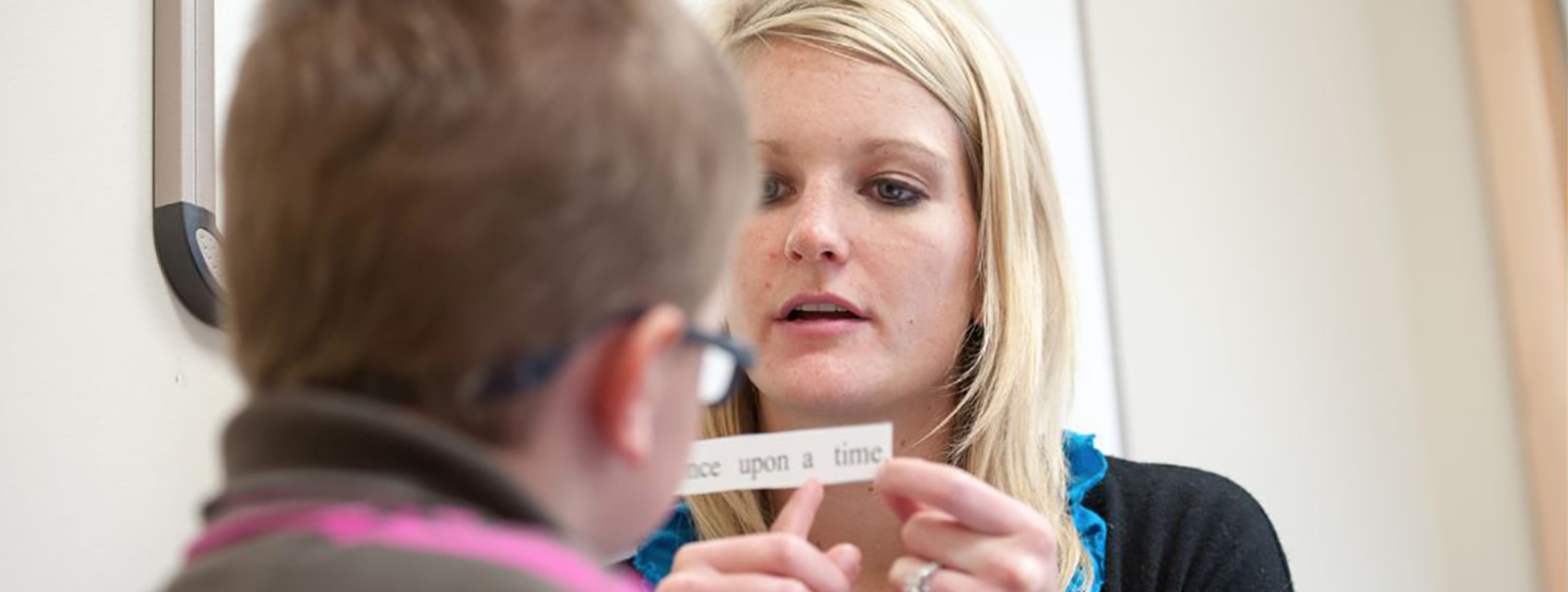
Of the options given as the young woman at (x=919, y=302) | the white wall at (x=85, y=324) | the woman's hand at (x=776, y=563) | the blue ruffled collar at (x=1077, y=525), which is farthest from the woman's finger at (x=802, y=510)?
the white wall at (x=85, y=324)

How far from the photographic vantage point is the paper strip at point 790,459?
0.90m

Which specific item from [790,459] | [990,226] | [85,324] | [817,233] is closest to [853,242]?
[817,233]

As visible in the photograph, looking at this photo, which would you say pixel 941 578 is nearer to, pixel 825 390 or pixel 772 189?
pixel 825 390

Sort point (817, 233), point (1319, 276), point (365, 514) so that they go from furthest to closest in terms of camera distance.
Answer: point (1319, 276)
point (817, 233)
point (365, 514)

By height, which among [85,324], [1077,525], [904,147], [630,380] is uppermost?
[904,147]

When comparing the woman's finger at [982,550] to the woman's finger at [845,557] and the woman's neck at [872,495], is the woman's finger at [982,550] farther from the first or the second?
the woman's neck at [872,495]

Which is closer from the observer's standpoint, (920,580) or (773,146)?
(920,580)

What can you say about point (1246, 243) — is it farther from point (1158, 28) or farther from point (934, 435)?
point (934, 435)

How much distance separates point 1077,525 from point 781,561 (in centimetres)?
50

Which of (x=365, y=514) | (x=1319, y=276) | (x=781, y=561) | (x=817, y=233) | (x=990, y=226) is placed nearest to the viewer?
(x=365, y=514)

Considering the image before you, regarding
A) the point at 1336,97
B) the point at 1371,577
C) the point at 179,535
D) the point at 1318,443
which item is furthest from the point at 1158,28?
the point at 179,535

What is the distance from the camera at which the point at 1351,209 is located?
1868 mm

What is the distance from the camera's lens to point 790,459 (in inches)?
35.9

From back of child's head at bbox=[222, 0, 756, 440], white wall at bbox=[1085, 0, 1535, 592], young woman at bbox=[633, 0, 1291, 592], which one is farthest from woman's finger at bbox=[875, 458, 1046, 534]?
white wall at bbox=[1085, 0, 1535, 592]
